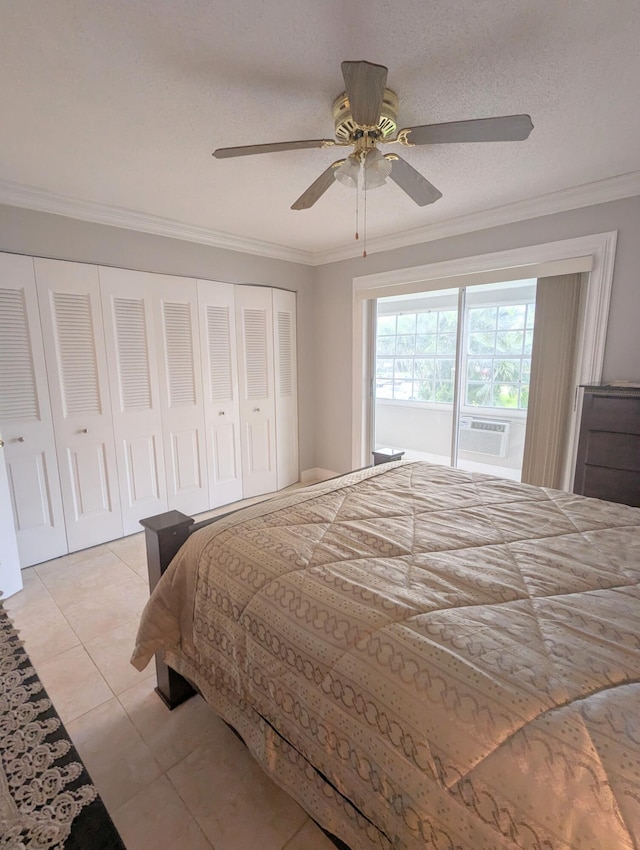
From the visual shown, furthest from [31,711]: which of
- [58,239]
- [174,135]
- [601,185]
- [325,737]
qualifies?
[601,185]

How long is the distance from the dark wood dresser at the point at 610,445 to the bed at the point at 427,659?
774 millimetres

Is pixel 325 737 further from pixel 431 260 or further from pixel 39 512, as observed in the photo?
pixel 431 260

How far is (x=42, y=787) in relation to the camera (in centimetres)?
119

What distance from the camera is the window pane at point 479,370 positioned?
3895 millimetres

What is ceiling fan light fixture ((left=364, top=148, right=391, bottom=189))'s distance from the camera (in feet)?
5.25

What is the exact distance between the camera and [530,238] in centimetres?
284

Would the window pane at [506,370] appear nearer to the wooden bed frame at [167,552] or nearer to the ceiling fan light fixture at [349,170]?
the ceiling fan light fixture at [349,170]

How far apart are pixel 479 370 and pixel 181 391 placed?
9.53ft

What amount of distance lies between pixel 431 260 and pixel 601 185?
1225 mm

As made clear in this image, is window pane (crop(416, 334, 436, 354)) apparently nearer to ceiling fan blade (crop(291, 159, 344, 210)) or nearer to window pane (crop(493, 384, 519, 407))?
window pane (crop(493, 384, 519, 407))

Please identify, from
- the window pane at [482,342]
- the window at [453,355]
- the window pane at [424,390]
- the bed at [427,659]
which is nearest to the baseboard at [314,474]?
the window at [453,355]

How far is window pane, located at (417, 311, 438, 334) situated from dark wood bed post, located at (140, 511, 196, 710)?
3.63 metres

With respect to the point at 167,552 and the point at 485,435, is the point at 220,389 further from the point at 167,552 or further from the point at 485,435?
the point at 485,435

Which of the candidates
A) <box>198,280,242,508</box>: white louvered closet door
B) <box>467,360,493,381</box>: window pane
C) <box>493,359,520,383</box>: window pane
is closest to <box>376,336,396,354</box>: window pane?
<box>467,360,493,381</box>: window pane
